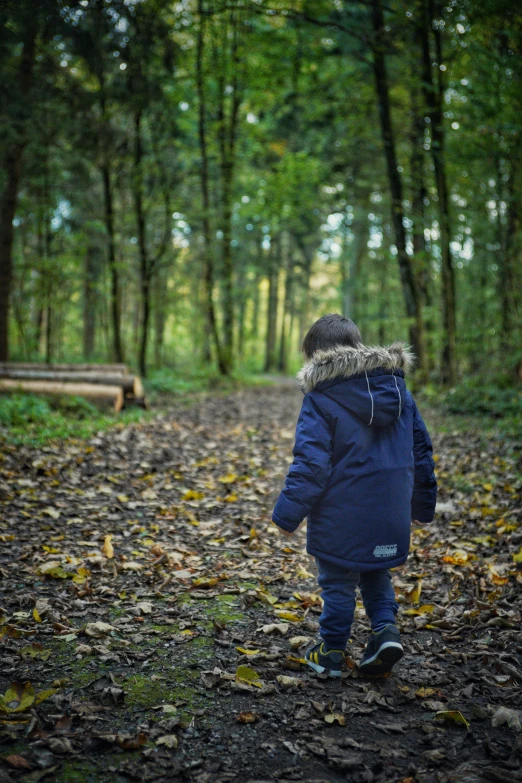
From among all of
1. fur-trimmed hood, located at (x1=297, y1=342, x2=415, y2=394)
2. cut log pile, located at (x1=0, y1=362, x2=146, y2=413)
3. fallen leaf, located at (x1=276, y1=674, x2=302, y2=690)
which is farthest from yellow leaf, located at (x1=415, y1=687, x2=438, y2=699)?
cut log pile, located at (x1=0, y1=362, x2=146, y2=413)

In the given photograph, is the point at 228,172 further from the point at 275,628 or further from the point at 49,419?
the point at 275,628

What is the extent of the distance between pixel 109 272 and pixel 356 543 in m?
13.3

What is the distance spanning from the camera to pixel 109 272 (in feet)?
49.0

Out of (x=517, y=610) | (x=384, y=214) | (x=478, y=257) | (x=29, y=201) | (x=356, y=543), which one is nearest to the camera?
(x=356, y=543)

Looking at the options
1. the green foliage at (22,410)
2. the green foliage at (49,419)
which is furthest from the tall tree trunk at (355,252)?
the green foliage at (22,410)

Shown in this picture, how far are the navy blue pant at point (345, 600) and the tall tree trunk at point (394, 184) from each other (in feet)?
36.0

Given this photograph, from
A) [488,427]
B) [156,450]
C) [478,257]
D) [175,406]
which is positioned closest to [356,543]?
[156,450]

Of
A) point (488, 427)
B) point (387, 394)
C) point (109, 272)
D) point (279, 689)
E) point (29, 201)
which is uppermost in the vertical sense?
point (29, 201)

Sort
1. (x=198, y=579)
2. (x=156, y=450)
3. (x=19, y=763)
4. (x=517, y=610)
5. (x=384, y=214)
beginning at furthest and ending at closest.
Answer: (x=384, y=214) < (x=156, y=450) < (x=198, y=579) < (x=517, y=610) < (x=19, y=763)

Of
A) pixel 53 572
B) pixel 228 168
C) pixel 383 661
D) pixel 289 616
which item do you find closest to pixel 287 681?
pixel 383 661

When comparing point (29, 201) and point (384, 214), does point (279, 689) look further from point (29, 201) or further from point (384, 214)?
point (384, 214)

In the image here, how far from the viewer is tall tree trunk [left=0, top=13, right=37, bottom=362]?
11345 millimetres

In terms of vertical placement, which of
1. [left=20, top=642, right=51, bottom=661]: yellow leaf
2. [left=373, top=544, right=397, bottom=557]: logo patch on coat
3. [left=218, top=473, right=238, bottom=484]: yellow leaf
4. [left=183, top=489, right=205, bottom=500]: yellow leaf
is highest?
[left=373, top=544, right=397, bottom=557]: logo patch on coat

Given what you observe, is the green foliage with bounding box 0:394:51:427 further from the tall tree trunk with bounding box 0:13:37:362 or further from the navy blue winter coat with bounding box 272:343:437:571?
the navy blue winter coat with bounding box 272:343:437:571
